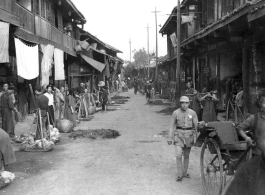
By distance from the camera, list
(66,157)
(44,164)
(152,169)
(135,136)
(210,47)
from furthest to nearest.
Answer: (210,47)
(135,136)
(66,157)
(44,164)
(152,169)

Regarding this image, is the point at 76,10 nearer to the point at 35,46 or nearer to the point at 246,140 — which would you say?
the point at 35,46

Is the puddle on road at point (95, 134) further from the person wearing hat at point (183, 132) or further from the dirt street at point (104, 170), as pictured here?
the person wearing hat at point (183, 132)

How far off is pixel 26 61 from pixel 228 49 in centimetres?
852

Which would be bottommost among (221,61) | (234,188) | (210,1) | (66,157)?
(66,157)

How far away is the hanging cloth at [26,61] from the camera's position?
34.9 ft

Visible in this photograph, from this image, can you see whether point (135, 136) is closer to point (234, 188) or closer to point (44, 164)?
point (44, 164)

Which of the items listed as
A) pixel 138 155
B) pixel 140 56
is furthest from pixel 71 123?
pixel 140 56

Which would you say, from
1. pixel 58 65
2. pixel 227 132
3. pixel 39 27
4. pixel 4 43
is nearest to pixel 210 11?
pixel 58 65

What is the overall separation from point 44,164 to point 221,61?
11.0 m

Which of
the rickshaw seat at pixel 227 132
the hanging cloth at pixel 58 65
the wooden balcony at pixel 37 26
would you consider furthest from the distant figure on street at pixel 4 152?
the hanging cloth at pixel 58 65

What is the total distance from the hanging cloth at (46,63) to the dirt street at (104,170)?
341cm

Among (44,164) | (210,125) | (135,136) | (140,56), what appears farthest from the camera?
(140,56)

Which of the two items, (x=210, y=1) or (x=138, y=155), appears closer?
(x=138, y=155)

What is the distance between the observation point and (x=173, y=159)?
25.8ft
